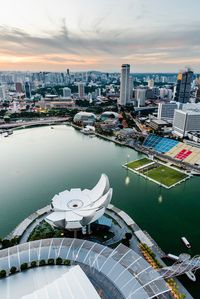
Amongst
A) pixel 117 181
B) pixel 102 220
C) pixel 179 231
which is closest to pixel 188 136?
pixel 117 181

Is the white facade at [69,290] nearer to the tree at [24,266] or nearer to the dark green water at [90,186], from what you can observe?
the tree at [24,266]

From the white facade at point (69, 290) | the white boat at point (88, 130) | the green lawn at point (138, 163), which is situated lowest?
the green lawn at point (138, 163)

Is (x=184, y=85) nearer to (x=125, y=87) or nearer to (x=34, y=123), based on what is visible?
(x=125, y=87)

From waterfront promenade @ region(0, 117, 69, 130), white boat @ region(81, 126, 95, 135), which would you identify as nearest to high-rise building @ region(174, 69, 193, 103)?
white boat @ region(81, 126, 95, 135)

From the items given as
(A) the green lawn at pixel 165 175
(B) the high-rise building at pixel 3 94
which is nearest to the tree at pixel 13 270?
(A) the green lawn at pixel 165 175

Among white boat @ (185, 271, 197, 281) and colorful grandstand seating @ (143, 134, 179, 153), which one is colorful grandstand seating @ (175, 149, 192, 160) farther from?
white boat @ (185, 271, 197, 281)

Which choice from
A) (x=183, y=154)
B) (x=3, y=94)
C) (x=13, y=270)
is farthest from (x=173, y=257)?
(x=3, y=94)

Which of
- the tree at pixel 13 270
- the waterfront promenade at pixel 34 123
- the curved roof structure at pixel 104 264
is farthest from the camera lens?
the waterfront promenade at pixel 34 123
